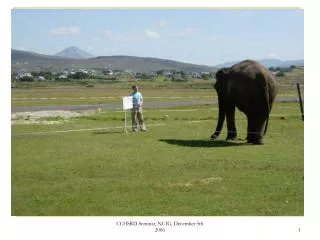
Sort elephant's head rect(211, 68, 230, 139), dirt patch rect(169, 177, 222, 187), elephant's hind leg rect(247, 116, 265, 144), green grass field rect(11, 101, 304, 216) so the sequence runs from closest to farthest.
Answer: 1. green grass field rect(11, 101, 304, 216)
2. dirt patch rect(169, 177, 222, 187)
3. elephant's hind leg rect(247, 116, 265, 144)
4. elephant's head rect(211, 68, 230, 139)

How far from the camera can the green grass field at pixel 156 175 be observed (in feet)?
41.4

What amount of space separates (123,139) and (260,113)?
620cm

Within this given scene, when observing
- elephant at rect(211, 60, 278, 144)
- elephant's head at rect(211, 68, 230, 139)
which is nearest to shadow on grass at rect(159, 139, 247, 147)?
elephant at rect(211, 60, 278, 144)

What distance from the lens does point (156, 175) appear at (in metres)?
15.9

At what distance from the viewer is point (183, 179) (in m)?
15.3

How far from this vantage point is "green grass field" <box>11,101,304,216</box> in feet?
41.4

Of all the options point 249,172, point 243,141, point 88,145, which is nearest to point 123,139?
point 88,145

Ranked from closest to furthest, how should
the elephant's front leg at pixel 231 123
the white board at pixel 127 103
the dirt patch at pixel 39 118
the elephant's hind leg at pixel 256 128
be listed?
the elephant's hind leg at pixel 256 128
the elephant's front leg at pixel 231 123
the white board at pixel 127 103
the dirt patch at pixel 39 118

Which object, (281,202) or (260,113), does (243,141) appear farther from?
(281,202)

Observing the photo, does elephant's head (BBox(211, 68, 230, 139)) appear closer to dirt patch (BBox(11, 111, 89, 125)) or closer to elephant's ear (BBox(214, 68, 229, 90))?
elephant's ear (BBox(214, 68, 229, 90))

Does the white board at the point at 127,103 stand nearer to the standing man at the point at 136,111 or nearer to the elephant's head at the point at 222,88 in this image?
the standing man at the point at 136,111

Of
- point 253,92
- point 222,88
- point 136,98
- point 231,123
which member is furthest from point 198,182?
point 136,98

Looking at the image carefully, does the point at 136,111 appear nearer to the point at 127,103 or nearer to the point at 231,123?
the point at 127,103

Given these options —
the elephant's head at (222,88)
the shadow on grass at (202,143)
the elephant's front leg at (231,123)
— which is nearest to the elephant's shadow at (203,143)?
the shadow on grass at (202,143)
